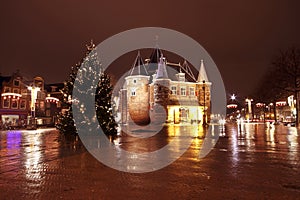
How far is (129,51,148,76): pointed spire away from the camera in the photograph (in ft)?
198

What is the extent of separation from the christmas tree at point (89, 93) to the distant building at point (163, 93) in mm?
36487

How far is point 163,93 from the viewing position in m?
54.9

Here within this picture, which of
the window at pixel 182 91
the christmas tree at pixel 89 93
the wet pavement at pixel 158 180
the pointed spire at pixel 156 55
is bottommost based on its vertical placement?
the wet pavement at pixel 158 180

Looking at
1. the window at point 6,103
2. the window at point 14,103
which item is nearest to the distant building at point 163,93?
the window at point 14,103

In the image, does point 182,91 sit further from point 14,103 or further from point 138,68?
point 14,103

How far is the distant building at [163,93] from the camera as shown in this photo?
181ft

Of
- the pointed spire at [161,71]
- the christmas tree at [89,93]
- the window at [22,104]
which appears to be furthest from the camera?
the pointed spire at [161,71]

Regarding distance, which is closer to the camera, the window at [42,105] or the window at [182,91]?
the window at [42,105]

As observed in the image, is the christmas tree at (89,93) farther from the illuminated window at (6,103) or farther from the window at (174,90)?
the window at (174,90)

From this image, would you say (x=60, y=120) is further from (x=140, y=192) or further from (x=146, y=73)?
(x=146, y=73)

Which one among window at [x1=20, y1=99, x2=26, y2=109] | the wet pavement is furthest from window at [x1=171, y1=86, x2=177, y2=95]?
the wet pavement

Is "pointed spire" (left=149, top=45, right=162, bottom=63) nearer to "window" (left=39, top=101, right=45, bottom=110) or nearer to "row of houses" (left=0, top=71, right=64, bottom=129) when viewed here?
"row of houses" (left=0, top=71, right=64, bottom=129)

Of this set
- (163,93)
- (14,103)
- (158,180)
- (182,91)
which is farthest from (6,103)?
(158,180)

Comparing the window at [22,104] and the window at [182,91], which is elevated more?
the window at [182,91]
